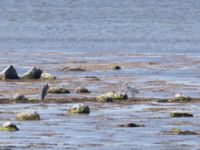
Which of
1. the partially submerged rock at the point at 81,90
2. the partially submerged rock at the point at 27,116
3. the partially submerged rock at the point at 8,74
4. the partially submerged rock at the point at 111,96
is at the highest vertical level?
the partially submerged rock at the point at 8,74

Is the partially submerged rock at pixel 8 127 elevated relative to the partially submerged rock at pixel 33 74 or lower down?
lower down

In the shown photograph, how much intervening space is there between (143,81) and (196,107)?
297 inches

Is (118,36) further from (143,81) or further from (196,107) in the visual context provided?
(196,107)

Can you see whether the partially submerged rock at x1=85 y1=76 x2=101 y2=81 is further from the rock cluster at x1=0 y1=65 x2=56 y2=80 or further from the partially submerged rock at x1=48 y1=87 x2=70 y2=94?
the partially submerged rock at x1=48 y1=87 x2=70 y2=94

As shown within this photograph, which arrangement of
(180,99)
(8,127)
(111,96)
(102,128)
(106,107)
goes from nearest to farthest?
(8,127), (102,128), (106,107), (111,96), (180,99)

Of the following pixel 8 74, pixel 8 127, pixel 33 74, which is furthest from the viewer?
pixel 33 74

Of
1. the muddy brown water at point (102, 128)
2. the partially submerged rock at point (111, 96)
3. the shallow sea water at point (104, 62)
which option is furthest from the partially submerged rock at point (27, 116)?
the partially submerged rock at point (111, 96)

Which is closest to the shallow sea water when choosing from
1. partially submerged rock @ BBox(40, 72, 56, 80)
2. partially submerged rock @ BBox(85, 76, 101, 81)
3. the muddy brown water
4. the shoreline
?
the muddy brown water

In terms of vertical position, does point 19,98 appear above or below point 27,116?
above

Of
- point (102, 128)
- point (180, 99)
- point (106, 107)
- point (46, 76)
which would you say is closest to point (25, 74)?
point (46, 76)

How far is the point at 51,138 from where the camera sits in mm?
29047

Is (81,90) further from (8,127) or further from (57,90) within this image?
(8,127)

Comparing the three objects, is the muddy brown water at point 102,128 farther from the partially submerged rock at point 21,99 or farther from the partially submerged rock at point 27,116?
the partially submerged rock at point 21,99

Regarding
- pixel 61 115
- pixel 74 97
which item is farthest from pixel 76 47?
pixel 61 115
